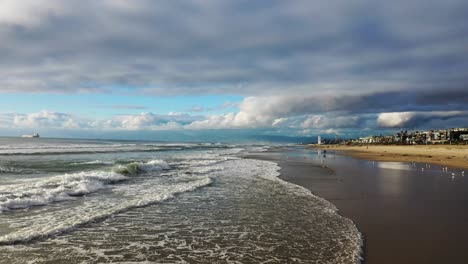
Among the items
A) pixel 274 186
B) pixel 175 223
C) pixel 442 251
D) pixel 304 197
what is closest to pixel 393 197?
pixel 304 197

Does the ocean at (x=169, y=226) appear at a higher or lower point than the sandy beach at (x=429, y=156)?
lower

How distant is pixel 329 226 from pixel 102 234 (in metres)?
6.90

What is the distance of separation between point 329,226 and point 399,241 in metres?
2.31

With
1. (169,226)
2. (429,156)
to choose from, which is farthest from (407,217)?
(429,156)

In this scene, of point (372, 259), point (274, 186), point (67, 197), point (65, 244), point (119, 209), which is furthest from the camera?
point (274, 186)

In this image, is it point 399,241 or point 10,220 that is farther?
point 10,220

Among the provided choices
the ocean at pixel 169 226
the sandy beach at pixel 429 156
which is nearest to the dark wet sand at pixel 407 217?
the ocean at pixel 169 226

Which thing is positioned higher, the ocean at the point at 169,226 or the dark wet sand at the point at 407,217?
the dark wet sand at the point at 407,217

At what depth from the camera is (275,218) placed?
11.6 metres

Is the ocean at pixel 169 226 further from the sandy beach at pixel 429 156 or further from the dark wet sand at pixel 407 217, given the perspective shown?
the sandy beach at pixel 429 156

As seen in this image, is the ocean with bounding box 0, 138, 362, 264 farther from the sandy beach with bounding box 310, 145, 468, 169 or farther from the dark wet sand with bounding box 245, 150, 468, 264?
the sandy beach with bounding box 310, 145, 468, 169

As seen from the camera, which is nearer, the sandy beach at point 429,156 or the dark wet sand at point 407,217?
the dark wet sand at point 407,217

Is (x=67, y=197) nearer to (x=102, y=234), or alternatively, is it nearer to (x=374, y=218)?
(x=102, y=234)

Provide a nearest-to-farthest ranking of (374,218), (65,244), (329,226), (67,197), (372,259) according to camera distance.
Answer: (372,259) → (65,244) → (329,226) → (374,218) → (67,197)
